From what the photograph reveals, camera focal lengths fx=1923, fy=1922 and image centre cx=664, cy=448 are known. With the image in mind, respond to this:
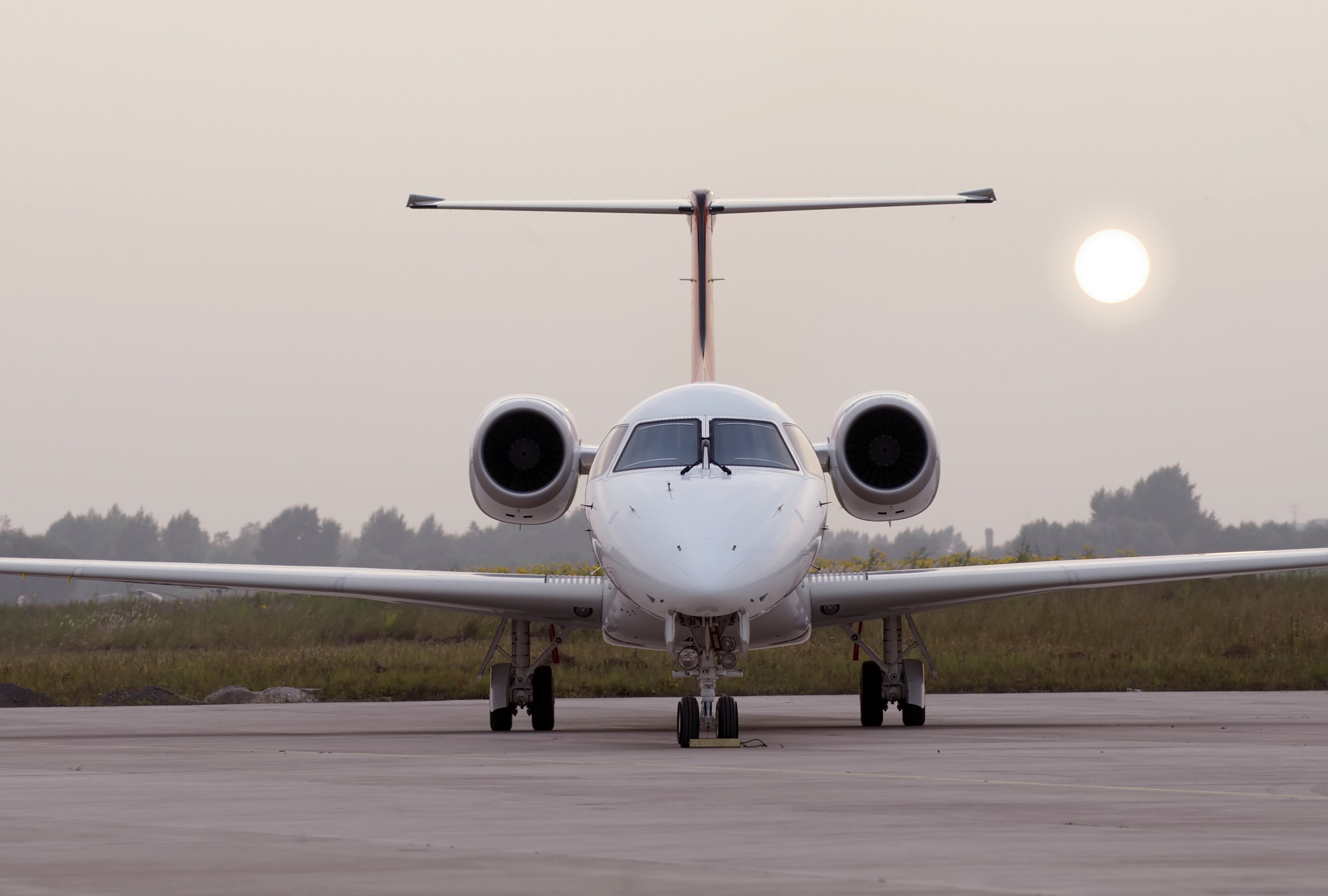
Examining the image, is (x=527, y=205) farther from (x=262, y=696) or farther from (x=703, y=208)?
(x=262, y=696)

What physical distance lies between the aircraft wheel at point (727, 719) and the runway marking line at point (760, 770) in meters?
1.85

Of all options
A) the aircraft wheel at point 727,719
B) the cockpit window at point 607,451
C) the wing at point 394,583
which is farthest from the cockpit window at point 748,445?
the wing at point 394,583

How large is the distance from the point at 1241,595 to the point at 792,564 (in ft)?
82.7

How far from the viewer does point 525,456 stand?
19.9 m

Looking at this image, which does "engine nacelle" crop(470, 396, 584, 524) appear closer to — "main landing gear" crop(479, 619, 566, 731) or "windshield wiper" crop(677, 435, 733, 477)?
"main landing gear" crop(479, 619, 566, 731)

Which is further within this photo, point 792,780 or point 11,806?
point 792,780

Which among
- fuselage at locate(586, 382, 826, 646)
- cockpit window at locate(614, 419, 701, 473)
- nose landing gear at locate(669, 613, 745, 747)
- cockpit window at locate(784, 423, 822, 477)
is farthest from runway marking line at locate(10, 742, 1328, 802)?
cockpit window at locate(784, 423, 822, 477)

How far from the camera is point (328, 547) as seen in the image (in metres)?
151

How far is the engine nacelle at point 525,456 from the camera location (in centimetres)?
1977

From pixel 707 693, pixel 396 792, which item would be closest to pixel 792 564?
pixel 707 693

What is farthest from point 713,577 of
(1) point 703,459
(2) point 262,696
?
(2) point 262,696

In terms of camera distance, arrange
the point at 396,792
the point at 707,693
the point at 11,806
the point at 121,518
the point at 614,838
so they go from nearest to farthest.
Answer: the point at 614,838
the point at 11,806
the point at 396,792
the point at 707,693
the point at 121,518

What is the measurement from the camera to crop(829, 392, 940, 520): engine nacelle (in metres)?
19.6

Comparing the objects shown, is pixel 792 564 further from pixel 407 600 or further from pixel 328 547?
pixel 328 547
